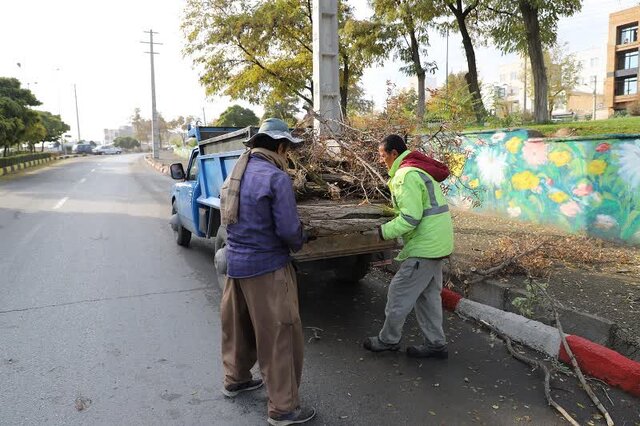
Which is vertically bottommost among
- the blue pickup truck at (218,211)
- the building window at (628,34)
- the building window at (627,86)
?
the blue pickup truck at (218,211)

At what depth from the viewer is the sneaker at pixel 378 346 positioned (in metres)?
4.00

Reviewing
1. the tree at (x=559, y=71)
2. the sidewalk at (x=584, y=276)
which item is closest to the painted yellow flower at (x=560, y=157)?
the sidewalk at (x=584, y=276)

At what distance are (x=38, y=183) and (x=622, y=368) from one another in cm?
2072

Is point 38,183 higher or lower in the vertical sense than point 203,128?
lower

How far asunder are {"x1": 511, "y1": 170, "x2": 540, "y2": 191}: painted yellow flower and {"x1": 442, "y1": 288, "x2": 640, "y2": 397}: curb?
3.65 metres

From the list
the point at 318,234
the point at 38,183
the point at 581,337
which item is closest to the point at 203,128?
the point at 318,234

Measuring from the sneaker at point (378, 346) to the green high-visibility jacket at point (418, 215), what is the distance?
0.76 meters

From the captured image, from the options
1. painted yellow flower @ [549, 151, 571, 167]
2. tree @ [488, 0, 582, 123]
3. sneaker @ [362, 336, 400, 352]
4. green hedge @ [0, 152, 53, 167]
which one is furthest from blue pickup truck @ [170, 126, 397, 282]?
green hedge @ [0, 152, 53, 167]

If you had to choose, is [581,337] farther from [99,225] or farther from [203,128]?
[99,225]

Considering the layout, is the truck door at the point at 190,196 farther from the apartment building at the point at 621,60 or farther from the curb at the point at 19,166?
the apartment building at the point at 621,60

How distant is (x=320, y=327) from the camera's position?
463 centimetres

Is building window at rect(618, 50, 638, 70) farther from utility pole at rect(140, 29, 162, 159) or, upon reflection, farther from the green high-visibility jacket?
the green high-visibility jacket

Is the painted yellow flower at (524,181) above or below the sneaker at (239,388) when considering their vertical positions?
above

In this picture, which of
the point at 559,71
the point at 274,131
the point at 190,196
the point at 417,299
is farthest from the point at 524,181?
the point at 559,71
